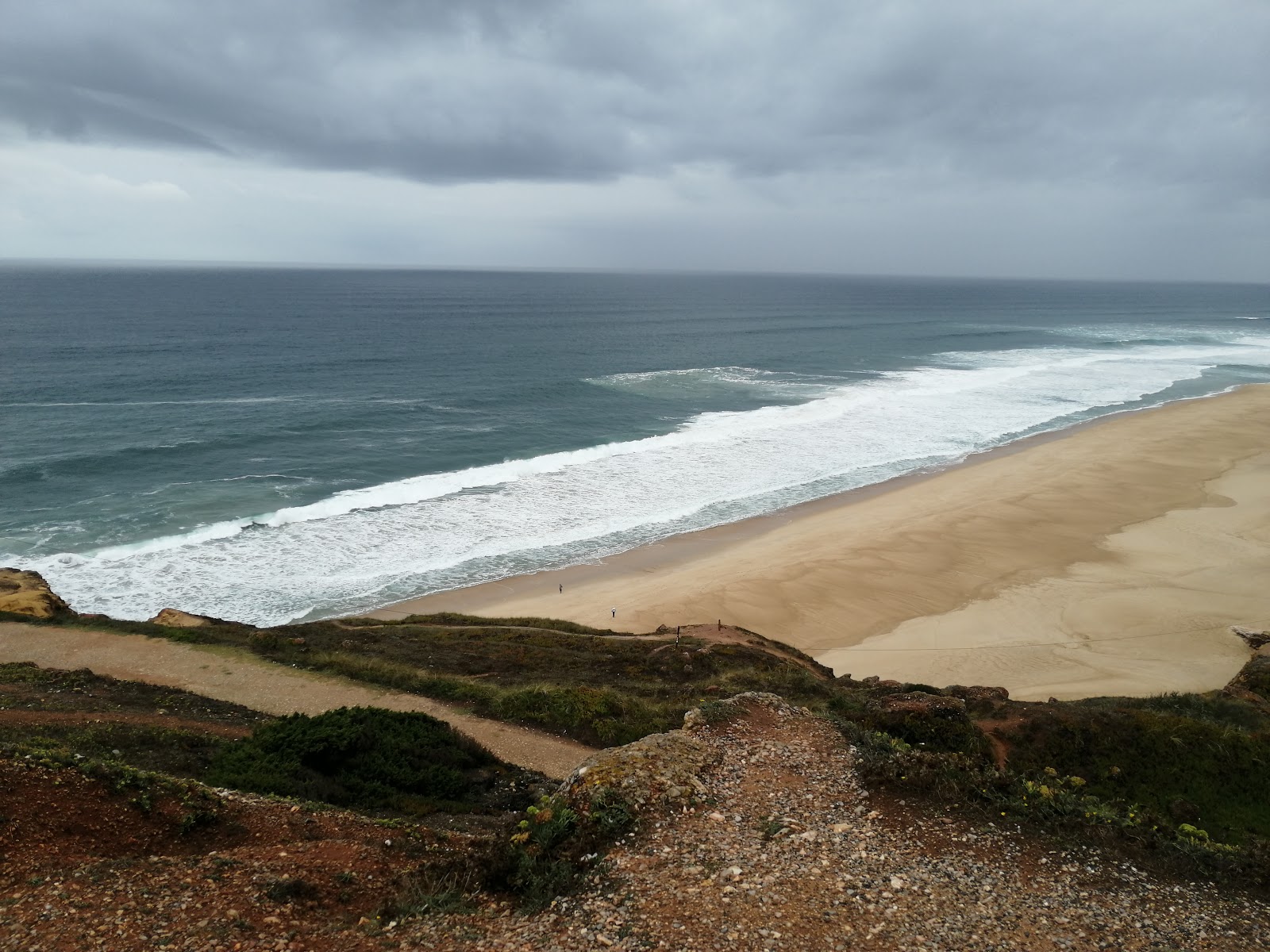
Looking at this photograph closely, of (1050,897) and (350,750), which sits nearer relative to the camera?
(1050,897)

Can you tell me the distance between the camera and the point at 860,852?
34.5 ft

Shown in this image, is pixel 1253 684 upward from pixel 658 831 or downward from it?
downward

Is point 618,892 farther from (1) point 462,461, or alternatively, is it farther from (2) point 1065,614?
(1) point 462,461

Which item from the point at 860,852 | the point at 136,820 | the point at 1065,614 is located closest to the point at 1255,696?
the point at 1065,614

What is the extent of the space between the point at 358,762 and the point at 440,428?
40839 millimetres

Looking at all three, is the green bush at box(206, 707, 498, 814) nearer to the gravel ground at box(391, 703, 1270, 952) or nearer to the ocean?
the gravel ground at box(391, 703, 1270, 952)

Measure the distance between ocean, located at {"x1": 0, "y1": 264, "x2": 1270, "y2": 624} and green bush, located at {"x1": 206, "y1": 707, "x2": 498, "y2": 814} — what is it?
587 inches

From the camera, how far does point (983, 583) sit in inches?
1235

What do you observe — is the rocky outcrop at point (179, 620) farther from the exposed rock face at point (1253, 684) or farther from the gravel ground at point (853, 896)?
the exposed rock face at point (1253, 684)

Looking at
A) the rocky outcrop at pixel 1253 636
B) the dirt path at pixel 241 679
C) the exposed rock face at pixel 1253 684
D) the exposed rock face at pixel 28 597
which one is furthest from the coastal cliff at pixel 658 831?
the rocky outcrop at pixel 1253 636

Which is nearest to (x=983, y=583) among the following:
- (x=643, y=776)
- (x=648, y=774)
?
(x=648, y=774)

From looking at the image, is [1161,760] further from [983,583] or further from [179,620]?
[179,620]

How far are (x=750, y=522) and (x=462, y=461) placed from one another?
59.0ft

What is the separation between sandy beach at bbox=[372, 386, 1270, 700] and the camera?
25.4 metres
